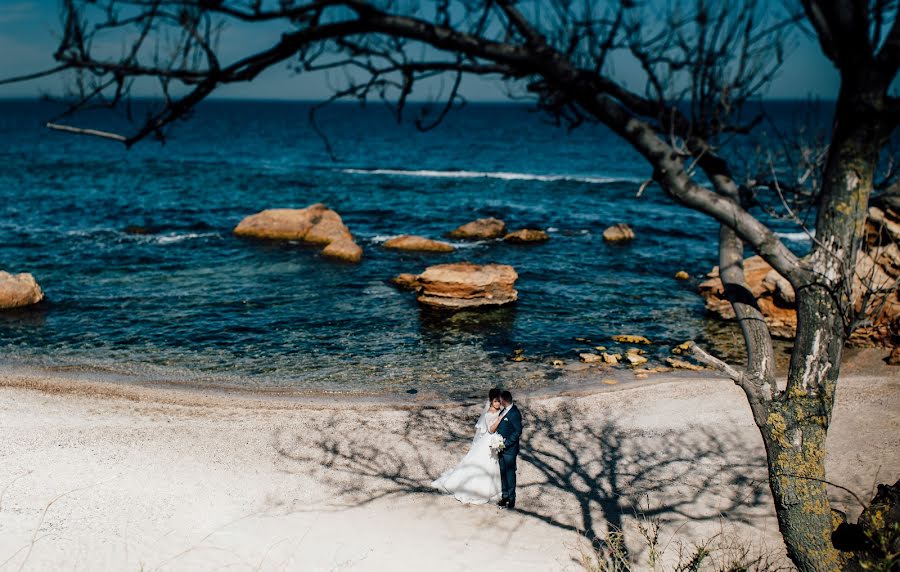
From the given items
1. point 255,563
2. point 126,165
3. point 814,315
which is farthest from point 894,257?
point 126,165

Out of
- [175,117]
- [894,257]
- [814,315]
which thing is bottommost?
[894,257]

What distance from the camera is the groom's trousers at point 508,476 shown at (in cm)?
1027

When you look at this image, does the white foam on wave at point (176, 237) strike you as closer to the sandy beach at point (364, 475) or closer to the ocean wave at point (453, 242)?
the ocean wave at point (453, 242)

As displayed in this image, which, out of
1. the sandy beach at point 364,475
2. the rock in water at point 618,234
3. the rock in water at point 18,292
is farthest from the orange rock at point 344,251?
the sandy beach at point 364,475

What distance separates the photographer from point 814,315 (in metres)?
5.35

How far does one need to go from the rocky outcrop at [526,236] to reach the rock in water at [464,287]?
36.1 feet

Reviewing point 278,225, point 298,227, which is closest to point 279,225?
point 278,225

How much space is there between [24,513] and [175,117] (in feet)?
26.1

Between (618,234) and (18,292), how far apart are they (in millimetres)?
26160

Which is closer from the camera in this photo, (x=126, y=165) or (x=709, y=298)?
(x=709, y=298)

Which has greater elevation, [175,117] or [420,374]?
[175,117]

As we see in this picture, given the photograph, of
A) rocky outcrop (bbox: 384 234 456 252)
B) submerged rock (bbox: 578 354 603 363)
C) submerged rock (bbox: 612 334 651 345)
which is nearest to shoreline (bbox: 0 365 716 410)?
submerged rock (bbox: 578 354 603 363)

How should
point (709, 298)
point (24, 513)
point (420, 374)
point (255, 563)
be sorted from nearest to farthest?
point (255, 563) → point (24, 513) → point (420, 374) → point (709, 298)

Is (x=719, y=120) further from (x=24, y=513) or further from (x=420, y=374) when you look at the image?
(x=420, y=374)
